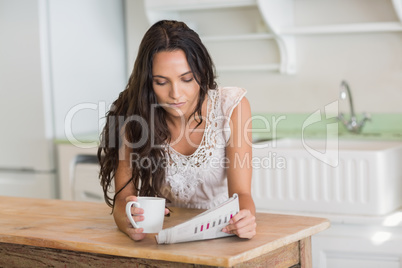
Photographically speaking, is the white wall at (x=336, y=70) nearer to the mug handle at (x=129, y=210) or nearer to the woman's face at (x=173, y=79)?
the woman's face at (x=173, y=79)

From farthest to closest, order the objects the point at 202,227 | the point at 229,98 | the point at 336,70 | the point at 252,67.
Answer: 1. the point at 252,67
2. the point at 336,70
3. the point at 229,98
4. the point at 202,227

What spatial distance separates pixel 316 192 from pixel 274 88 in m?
1.00

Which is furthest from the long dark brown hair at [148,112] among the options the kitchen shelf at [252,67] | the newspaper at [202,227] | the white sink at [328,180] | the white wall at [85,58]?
the white wall at [85,58]

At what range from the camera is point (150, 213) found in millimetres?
1490

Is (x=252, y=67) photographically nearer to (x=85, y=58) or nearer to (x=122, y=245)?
(x=85, y=58)

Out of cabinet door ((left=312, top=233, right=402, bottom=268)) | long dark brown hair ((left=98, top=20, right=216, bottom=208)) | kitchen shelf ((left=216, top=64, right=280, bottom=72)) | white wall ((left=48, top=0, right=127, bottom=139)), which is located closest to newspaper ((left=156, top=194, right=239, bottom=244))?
long dark brown hair ((left=98, top=20, right=216, bottom=208))

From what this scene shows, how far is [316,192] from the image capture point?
8.82 ft

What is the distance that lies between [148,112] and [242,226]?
0.55 m

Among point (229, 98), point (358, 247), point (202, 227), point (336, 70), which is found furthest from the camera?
point (336, 70)

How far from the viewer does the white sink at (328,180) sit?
2.58 metres

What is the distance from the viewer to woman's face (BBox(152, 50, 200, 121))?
174 cm

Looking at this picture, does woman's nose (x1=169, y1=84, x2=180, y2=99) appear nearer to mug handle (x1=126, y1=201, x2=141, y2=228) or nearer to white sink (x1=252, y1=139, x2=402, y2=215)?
mug handle (x1=126, y1=201, x2=141, y2=228)

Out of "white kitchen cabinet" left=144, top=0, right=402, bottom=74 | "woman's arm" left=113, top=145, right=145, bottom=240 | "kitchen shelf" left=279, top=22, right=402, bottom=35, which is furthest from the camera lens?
"white kitchen cabinet" left=144, top=0, right=402, bottom=74

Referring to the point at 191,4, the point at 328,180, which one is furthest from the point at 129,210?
the point at 191,4
